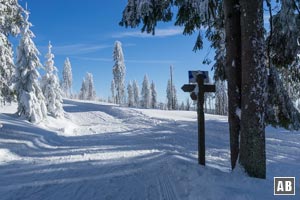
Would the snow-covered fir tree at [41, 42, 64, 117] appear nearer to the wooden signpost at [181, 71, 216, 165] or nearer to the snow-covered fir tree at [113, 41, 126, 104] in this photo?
the wooden signpost at [181, 71, 216, 165]

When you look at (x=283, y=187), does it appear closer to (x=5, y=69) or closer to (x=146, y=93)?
(x=5, y=69)

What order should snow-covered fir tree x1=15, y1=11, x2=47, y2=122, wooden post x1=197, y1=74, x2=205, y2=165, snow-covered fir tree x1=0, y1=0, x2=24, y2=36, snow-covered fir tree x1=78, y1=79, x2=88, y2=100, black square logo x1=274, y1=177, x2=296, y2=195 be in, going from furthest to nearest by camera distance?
snow-covered fir tree x1=78, y1=79, x2=88, y2=100 < snow-covered fir tree x1=15, y1=11, x2=47, y2=122 < snow-covered fir tree x1=0, y1=0, x2=24, y2=36 < wooden post x1=197, y1=74, x2=205, y2=165 < black square logo x1=274, y1=177, x2=296, y2=195

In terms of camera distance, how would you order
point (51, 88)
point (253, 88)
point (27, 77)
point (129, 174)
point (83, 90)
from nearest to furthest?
point (253, 88) < point (129, 174) < point (27, 77) < point (51, 88) < point (83, 90)

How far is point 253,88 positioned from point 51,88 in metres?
31.3

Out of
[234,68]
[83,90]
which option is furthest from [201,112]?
[83,90]

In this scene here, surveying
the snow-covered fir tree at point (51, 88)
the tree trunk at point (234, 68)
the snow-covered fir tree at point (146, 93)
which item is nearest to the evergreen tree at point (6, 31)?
the tree trunk at point (234, 68)

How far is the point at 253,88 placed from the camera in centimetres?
600

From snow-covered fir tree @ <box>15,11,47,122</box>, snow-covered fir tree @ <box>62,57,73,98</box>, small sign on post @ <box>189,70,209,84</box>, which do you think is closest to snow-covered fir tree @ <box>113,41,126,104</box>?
snow-covered fir tree @ <box>62,57,73,98</box>

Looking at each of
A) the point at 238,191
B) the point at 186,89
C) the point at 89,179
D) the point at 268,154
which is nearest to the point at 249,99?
→ the point at 238,191

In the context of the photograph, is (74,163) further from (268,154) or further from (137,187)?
(268,154)

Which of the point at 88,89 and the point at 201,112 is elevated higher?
the point at 88,89

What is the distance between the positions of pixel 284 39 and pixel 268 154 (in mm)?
6162

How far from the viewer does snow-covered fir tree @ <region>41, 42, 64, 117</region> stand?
110 ft

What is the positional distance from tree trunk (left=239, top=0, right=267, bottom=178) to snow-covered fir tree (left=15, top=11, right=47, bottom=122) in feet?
73.6
